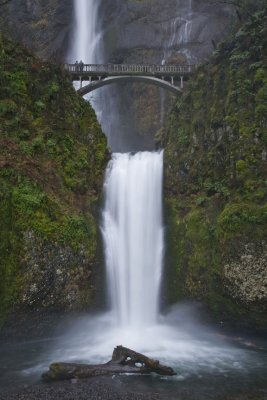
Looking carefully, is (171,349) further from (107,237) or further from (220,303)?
(107,237)

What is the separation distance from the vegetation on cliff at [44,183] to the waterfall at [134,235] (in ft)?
3.76

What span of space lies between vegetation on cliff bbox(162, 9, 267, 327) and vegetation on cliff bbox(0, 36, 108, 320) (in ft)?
14.9

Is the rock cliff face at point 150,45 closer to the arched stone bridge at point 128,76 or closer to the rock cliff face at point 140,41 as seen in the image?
the rock cliff face at point 140,41

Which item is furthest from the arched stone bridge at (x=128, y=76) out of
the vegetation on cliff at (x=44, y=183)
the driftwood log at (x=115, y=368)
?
the driftwood log at (x=115, y=368)

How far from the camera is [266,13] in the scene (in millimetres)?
19375

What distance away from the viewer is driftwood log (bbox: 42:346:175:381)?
412 inches


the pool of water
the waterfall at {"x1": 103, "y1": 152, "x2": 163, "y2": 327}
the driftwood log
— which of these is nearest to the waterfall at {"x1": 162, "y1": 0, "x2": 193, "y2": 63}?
the waterfall at {"x1": 103, "y1": 152, "x2": 163, "y2": 327}

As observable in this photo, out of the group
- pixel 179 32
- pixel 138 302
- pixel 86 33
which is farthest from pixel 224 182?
pixel 86 33

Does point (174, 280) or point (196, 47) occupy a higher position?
point (196, 47)

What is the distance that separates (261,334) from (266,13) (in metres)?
16.4

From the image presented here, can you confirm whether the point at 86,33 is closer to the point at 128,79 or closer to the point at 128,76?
the point at 128,79

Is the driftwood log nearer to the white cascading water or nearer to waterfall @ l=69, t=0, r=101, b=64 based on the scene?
the white cascading water

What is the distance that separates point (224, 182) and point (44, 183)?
27.8 ft

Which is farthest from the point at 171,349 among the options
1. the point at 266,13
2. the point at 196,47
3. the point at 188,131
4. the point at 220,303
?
the point at 196,47
